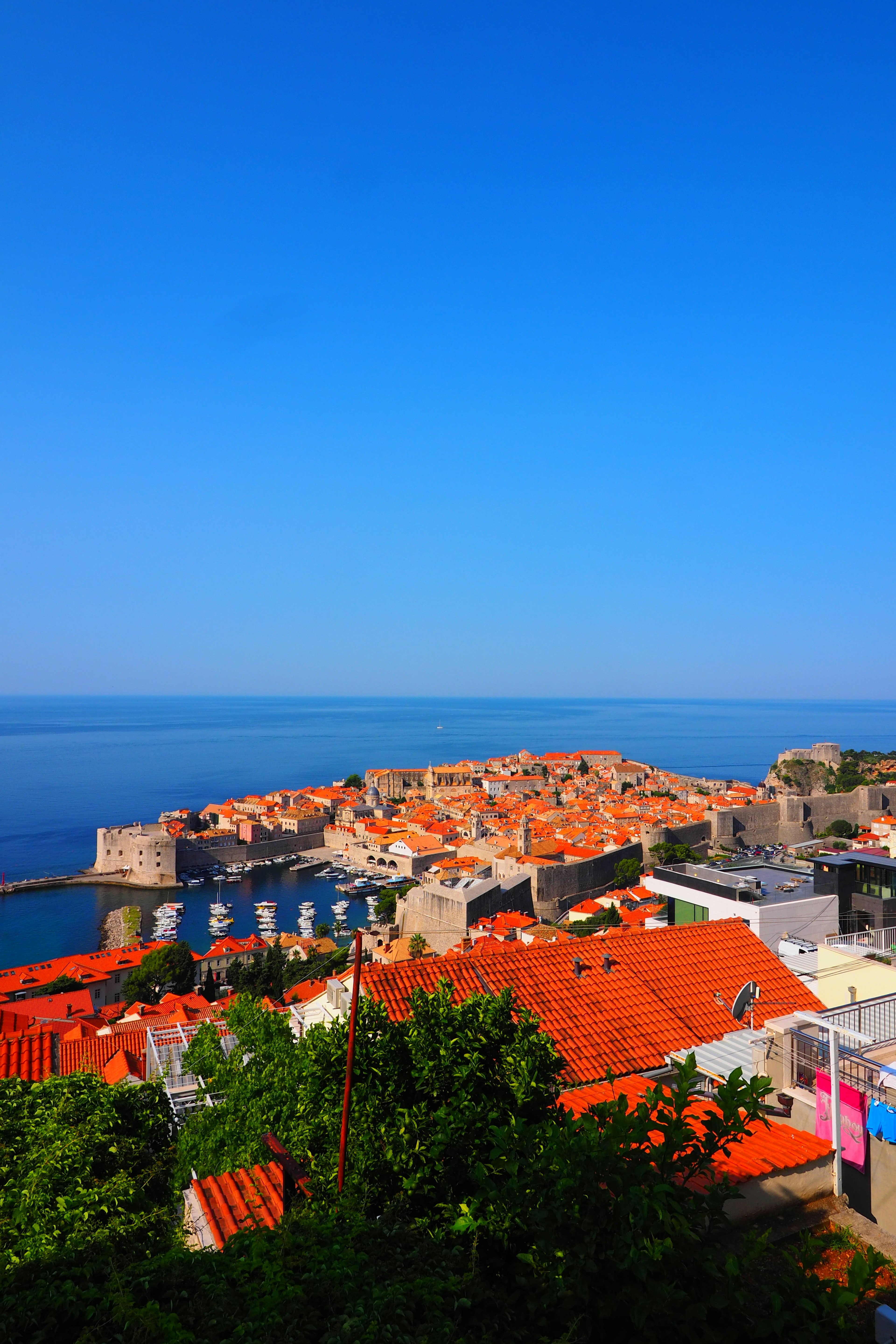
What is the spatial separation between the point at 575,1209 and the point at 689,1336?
1.04 feet

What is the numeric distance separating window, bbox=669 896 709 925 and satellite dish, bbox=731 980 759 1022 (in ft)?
8.50

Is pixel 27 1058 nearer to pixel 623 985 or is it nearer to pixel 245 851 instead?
pixel 623 985

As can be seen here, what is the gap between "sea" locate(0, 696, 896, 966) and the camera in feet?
112

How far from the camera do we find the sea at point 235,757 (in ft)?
112

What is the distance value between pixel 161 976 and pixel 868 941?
19302 mm

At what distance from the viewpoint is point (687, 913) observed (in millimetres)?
8883

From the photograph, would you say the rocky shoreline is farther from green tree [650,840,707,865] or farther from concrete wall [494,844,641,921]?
green tree [650,840,707,865]

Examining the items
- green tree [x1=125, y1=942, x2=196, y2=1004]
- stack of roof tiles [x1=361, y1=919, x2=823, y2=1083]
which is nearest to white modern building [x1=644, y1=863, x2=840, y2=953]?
stack of roof tiles [x1=361, y1=919, x2=823, y2=1083]

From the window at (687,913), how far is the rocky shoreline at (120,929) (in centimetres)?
2367

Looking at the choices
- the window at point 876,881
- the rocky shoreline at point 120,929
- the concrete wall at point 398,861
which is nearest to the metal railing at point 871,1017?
the window at point 876,881

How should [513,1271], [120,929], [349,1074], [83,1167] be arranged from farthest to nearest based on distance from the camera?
[120,929]
[83,1167]
[349,1074]
[513,1271]

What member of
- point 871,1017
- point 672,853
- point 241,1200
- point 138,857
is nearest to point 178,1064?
point 241,1200

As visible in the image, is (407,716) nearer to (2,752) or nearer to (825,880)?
(2,752)

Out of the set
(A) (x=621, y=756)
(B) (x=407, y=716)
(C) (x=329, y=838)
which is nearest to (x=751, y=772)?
(A) (x=621, y=756)
